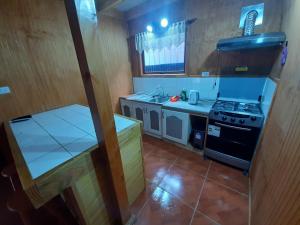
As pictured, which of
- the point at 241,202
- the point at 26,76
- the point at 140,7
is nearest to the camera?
the point at 241,202

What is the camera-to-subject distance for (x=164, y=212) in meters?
1.35

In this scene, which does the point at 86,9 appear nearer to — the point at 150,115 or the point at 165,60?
the point at 150,115

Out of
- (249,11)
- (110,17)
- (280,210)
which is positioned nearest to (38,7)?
(110,17)

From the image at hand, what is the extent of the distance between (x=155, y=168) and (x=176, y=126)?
760mm

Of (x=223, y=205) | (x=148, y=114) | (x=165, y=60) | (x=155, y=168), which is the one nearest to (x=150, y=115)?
(x=148, y=114)

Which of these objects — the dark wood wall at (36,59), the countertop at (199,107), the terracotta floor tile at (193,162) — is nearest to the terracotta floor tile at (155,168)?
the terracotta floor tile at (193,162)

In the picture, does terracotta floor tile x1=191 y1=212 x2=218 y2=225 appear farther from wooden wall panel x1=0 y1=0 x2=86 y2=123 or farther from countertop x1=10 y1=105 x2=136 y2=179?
wooden wall panel x1=0 y1=0 x2=86 y2=123

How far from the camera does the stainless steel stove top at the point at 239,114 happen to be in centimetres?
151

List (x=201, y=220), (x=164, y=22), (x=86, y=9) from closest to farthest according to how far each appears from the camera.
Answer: (x=86, y=9) → (x=201, y=220) → (x=164, y=22)

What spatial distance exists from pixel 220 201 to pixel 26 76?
274cm

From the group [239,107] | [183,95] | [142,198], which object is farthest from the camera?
[183,95]

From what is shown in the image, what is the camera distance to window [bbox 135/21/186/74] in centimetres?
241

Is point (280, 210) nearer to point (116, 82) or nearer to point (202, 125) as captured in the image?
point (202, 125)

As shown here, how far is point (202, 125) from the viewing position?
224 cm
